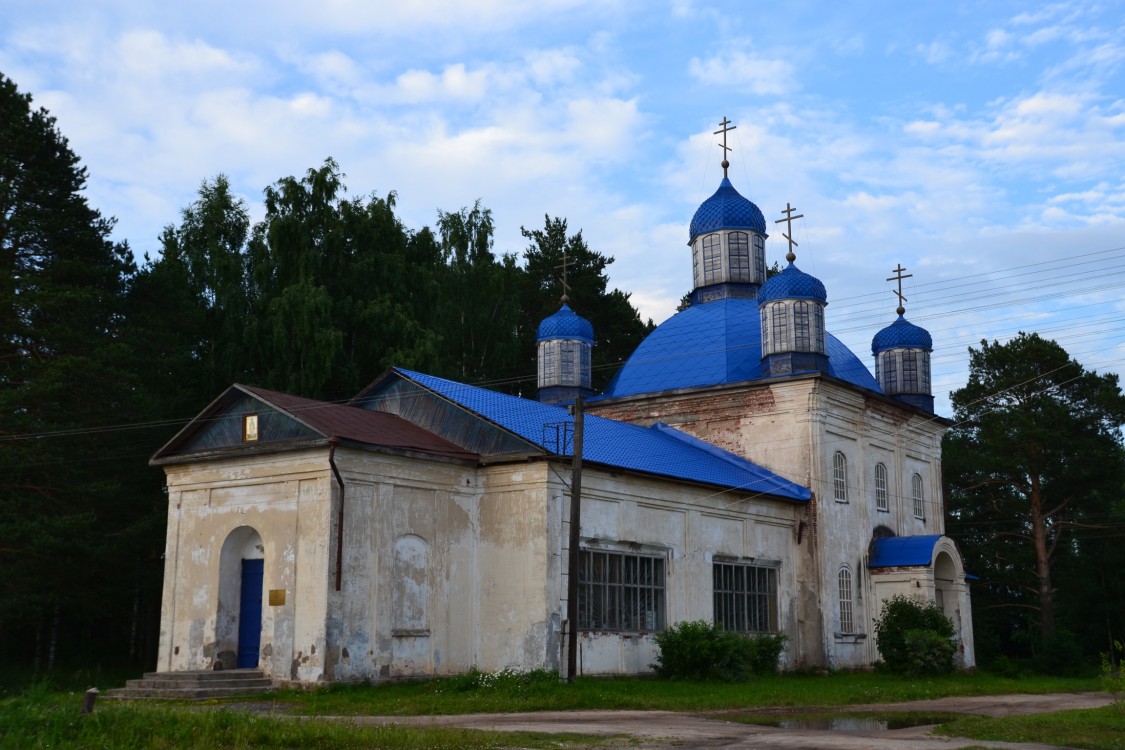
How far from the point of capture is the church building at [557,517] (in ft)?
66.0

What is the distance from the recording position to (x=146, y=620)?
1332 inches

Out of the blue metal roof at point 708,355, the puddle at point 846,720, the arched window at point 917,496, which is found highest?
the blue metal roof at point 708,355

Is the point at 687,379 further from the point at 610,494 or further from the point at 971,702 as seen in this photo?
the point at 971,702

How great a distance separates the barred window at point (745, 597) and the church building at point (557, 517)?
6 cm

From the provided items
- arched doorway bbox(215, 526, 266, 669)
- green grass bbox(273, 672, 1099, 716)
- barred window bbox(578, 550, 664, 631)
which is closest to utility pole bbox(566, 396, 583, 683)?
green grass bbox(273, 672, 1099, 716)

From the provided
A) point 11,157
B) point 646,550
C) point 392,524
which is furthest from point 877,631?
point 11,157

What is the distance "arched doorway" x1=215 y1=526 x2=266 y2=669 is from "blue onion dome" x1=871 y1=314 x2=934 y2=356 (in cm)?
1973

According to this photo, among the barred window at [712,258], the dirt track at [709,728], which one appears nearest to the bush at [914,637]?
the dirt track at [709,728]

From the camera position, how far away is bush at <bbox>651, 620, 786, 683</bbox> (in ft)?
73.4

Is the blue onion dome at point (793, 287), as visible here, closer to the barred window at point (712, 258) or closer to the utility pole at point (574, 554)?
the barred window at point (712, 258)

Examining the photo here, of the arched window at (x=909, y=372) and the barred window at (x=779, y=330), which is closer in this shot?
the barred window at (x=779, y=330)

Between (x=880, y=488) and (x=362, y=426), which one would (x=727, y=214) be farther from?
(x=362, y=426)

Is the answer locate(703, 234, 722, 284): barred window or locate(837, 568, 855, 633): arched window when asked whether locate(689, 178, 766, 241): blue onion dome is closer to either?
locate(703, 234, 722, 284): barred window

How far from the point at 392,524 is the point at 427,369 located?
41.3ft
